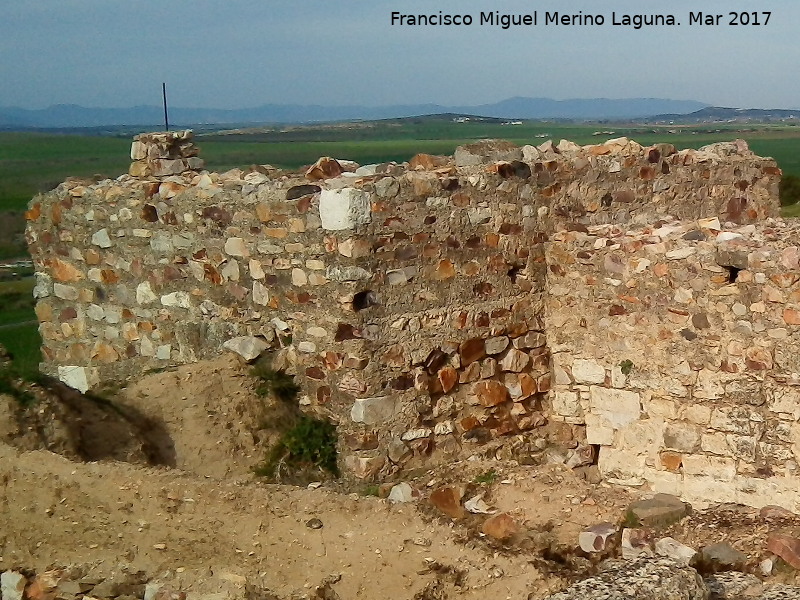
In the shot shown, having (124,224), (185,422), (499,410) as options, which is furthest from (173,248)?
(499,410)

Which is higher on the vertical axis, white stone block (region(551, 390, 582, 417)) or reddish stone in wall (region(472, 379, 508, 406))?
reddish stone in wall (region(472, 379, 508, 406))

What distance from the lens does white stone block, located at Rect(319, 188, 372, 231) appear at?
243 inches

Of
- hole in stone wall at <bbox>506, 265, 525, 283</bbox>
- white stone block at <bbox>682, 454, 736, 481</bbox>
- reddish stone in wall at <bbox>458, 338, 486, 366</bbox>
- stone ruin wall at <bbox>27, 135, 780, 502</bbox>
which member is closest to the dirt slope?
stone ruin wall at <bbox>27, 135, 780, 502</bbox>

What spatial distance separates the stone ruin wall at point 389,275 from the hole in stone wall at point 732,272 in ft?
3.31

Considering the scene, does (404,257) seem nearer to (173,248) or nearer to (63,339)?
(173,248)

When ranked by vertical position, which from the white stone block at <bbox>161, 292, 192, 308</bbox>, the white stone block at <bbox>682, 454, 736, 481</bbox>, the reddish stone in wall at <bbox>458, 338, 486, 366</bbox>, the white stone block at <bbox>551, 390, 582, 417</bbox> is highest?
the white stone block at <bbox>161, 292, 192, 308</bbox>

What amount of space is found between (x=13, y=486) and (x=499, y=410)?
3.31 m

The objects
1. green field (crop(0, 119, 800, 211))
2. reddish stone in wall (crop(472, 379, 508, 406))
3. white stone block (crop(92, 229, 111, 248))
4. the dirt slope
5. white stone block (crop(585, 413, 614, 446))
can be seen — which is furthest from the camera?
green field (crop(0, 119, 800, 211))

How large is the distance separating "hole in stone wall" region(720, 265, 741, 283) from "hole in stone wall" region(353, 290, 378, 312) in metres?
2.24

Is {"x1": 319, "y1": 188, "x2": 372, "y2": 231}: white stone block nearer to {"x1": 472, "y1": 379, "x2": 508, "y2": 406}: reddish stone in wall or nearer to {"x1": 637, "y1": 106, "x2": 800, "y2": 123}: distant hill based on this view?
{"x1": 472, "y1": 379, "x2": 508, "y2": 406}: reddish stone in wall

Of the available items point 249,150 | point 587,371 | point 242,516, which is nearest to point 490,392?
point 587,371

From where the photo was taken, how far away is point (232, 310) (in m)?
7.12

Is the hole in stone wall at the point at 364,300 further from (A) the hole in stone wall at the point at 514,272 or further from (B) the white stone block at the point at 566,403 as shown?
(B) the white stone block at the point at 566,403

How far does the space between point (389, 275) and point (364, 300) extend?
0.24 meters
